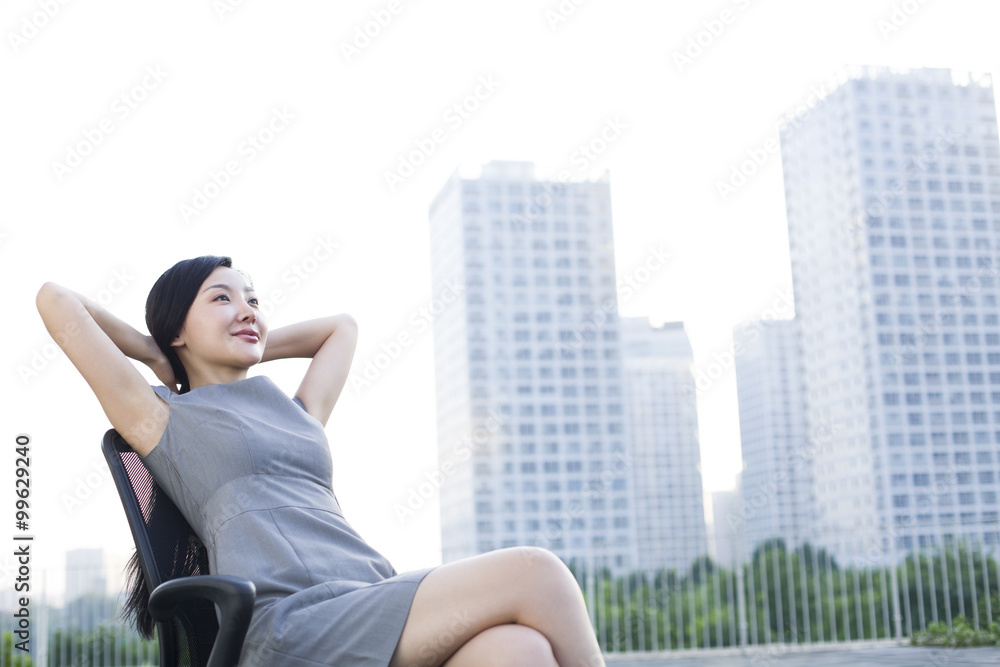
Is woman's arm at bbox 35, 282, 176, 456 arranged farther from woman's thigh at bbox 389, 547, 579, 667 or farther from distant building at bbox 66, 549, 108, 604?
distant building at bbox 66, 549, 108, 604

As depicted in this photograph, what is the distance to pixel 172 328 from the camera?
1424 millimetres

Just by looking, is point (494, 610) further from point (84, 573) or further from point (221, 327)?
point (84, 573)

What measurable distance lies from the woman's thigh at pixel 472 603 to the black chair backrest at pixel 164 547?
29cm

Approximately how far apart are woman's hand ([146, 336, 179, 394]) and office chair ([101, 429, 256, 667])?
0.62ft

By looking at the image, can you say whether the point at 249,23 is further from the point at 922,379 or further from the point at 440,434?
the point at 440,434

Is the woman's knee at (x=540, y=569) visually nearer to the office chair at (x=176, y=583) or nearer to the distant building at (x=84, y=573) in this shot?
the office chair at (x=176, y=583)

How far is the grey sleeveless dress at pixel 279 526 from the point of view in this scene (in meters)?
1.07

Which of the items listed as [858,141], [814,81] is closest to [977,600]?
[814,81]

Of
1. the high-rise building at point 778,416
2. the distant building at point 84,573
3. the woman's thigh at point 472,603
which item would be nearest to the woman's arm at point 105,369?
the woman's thigh at point 472,603

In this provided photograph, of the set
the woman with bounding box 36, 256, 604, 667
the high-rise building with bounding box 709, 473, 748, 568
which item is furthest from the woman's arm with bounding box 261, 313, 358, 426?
the high-rise building with bounding box 709, 473, 748, 568

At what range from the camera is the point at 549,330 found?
5091 cm

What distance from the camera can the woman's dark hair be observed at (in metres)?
1.42

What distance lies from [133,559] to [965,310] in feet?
147

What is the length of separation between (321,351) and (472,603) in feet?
2.60
